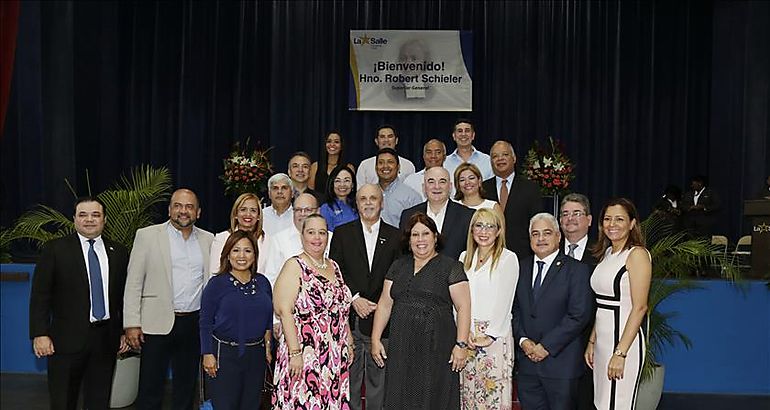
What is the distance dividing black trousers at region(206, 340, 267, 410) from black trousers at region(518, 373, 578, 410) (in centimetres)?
145

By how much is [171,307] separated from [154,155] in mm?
7805

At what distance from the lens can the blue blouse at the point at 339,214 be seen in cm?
545

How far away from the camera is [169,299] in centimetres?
523

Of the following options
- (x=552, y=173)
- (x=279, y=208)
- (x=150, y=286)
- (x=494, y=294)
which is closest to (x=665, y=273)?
(x=552, y=173)

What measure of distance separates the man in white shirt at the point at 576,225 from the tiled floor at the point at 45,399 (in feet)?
8.35

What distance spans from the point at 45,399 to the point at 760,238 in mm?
6095

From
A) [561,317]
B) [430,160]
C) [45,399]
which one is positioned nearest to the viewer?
[561,317]

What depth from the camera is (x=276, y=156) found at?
40.8ft

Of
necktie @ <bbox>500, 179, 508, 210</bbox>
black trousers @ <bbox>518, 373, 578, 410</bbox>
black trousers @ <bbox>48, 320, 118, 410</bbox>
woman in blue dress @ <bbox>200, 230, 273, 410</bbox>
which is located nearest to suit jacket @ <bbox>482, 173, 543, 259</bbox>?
necktie @ <bbox>500, 179, 508, 210</bbox>

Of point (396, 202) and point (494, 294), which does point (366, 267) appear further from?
point (396, 202)

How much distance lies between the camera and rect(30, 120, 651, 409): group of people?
451 cm

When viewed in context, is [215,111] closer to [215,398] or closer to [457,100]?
[457,100]

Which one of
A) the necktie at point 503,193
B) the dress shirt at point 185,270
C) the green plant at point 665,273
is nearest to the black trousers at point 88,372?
the dress shirt at point 185,270

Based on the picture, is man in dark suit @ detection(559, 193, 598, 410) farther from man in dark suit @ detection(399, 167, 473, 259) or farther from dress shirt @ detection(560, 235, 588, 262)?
man in dark suit @ detection(399, 167, 473, 259)
